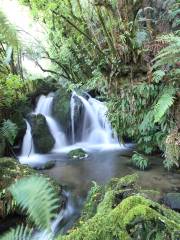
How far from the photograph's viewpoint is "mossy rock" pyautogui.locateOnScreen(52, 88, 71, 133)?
976 centimetres

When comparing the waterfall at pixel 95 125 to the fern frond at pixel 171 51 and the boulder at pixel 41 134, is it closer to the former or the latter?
the boulder at pixel 41 134

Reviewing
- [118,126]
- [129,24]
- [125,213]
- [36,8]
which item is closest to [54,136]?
[118,126]

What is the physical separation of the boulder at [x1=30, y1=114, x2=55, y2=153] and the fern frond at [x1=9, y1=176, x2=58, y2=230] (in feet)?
26.8

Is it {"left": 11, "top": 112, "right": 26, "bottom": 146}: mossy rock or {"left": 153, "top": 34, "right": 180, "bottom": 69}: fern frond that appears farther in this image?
{"left": 11, "top": 112, "right": 26, "bottom": 146}: mossy rock

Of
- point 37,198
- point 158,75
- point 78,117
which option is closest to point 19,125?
point 78,117

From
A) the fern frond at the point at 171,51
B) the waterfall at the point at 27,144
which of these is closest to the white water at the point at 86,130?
the waterfall at the point at 27,144

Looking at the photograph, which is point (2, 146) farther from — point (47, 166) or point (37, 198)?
point (37, 198)

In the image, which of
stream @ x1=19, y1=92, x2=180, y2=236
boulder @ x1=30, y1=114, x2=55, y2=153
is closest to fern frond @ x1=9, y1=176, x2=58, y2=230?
stream @ x1=19, y1=92, x2=180, y2=236

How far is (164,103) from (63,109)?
4.86 metres

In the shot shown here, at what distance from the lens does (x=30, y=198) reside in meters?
0.85

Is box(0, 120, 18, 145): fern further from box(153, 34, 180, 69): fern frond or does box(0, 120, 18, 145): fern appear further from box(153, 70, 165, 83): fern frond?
box(153, 34, 180, 69): fern frond

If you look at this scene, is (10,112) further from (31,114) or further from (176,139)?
(176,139)

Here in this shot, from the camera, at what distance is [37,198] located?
2.80 ft

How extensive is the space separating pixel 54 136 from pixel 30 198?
28.5ft
